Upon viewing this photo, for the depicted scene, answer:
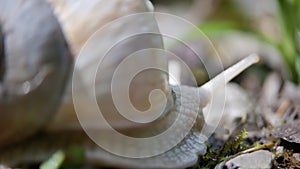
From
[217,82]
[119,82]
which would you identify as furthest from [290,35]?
[119,82]

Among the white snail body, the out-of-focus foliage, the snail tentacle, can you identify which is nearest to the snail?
the white snail body

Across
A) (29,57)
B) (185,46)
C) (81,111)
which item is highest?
(29,57)

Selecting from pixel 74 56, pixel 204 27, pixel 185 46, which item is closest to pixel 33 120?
pixel 74 56

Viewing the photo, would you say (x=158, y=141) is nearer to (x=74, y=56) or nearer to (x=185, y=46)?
(x=74, y=56)

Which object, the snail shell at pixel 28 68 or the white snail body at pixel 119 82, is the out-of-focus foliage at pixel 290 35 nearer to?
the white snail body at pixel 119 82

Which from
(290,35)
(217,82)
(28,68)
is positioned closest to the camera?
(28,68)

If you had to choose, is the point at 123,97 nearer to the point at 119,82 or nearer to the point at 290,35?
the point at 119,82

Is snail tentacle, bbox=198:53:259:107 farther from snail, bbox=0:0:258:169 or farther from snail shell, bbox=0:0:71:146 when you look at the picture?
snail shell, bbox=0:0:71:146
